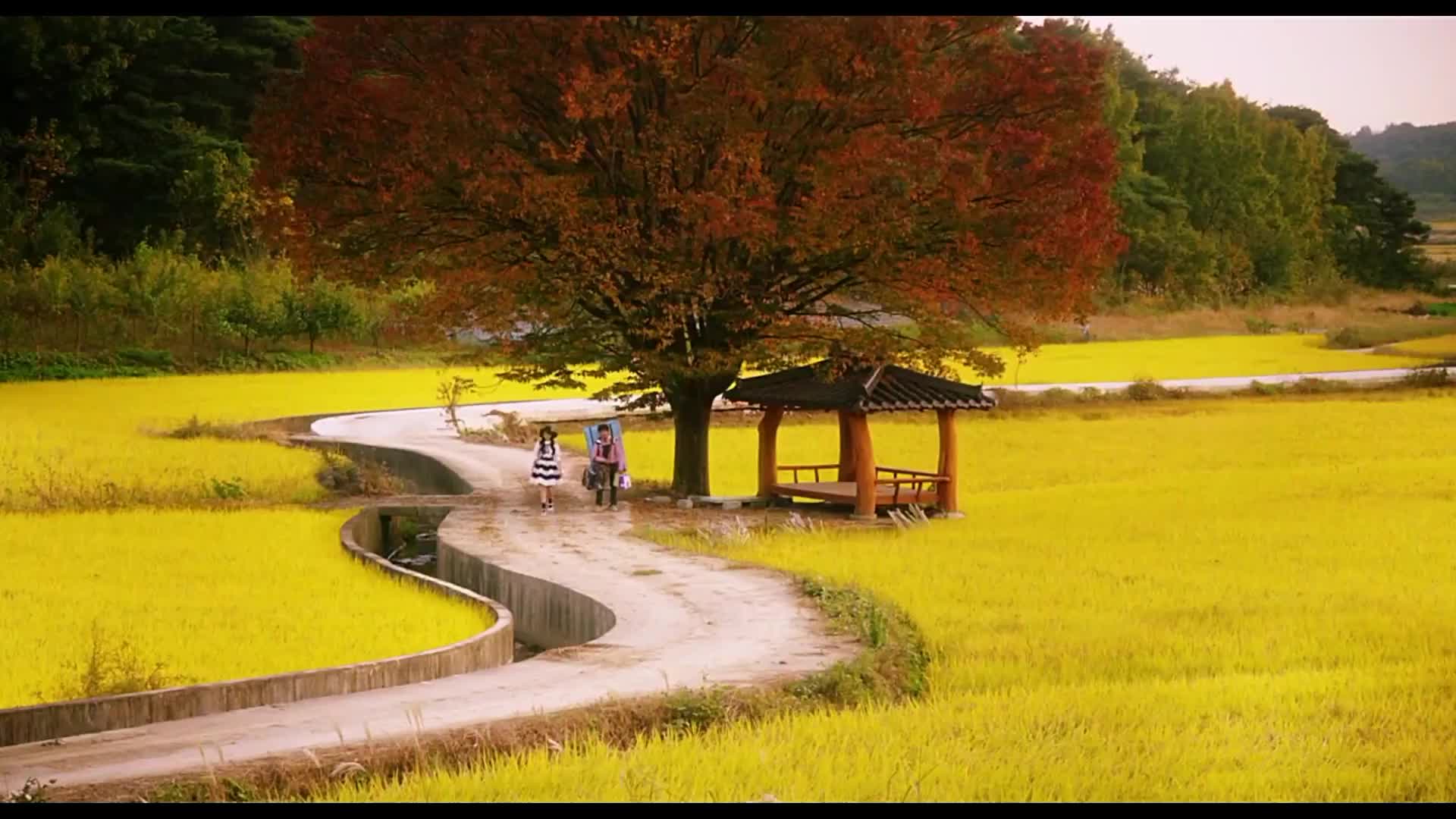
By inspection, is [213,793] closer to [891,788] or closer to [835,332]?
[891,788]

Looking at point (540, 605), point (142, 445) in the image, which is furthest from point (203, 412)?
point (540, 605)

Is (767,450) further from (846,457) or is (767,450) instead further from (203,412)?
(203,412)

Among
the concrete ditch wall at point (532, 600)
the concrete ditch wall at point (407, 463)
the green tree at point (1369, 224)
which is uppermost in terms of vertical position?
the green tree at point (1369, 224)

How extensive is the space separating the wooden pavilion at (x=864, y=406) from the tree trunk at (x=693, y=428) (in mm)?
493

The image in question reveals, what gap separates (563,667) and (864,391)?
288 inches

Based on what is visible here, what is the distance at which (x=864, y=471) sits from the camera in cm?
1573

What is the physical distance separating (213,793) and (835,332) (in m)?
11.3

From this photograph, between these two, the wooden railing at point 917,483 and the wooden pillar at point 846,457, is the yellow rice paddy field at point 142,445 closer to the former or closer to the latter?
the wooden pillar at point 846,457

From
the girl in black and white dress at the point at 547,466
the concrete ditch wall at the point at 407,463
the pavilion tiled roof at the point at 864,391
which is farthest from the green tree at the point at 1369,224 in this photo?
the concrete ditch wall at the point at 407,463

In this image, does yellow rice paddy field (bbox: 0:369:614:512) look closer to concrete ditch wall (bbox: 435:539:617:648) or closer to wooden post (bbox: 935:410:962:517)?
concrete ditch wall (bbox: 435:539:617:648)

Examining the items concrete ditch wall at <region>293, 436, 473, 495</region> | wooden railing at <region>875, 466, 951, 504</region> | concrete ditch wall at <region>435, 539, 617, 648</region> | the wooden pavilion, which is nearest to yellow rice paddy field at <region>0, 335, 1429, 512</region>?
concrete ditch wall at <region>293, 436, 473, 495</region>

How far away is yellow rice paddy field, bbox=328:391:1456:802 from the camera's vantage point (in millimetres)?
6406

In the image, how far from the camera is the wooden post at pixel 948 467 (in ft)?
53.9
